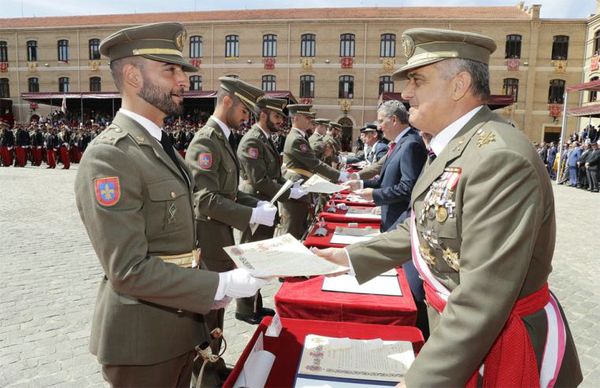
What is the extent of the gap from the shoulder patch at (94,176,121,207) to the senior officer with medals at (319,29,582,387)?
118cm

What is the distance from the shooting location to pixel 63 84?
133 ft

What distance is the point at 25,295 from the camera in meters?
4.81

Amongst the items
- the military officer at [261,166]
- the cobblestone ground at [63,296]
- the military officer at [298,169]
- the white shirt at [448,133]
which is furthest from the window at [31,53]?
the white shirt at [448,133]

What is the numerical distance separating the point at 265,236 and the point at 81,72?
4197 centimetres

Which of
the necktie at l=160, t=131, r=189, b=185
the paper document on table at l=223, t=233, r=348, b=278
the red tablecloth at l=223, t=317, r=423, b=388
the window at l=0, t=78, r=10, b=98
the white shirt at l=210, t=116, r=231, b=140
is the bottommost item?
the red tablecloth at l=223, t=317, r=423, b=388

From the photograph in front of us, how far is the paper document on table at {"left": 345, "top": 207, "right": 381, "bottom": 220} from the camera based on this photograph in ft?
16.9

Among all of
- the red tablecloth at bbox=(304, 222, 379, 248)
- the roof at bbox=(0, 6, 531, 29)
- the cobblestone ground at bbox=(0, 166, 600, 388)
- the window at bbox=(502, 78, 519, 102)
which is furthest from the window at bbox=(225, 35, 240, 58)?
the red tablecloth at bbox=(304, 222, 379, 248)

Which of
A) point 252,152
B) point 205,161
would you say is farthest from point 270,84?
point 205,161

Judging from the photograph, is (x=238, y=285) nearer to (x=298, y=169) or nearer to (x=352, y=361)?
(x=352, y=361)

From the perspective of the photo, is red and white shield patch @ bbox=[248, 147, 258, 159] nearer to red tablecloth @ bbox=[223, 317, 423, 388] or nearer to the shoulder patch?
red tablecloth @ bbox=[223, 317, 423, 388]

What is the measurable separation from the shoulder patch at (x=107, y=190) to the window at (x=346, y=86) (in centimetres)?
3651

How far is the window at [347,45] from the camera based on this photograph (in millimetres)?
36562

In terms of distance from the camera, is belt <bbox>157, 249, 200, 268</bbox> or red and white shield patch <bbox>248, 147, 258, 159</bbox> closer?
belt <bbox>157, 249, 200, 268</bbox>

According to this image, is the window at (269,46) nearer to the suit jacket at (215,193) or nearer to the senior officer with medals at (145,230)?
the suit jacket at (215,193)
